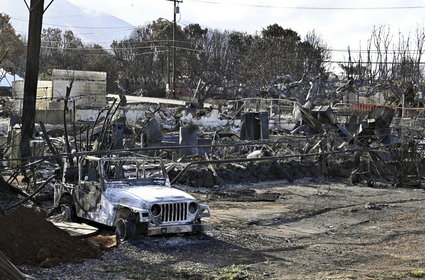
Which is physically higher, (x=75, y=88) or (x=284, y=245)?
(x=75, y=88)

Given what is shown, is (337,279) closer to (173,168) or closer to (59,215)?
(59,215)

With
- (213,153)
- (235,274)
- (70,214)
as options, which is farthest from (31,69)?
(235,274)

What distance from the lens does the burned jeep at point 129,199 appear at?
12570 mm

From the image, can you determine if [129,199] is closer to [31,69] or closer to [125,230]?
[125,230]

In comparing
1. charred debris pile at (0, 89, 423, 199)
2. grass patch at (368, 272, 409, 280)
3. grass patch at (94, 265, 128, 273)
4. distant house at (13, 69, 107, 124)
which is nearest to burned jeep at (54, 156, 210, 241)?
charred debris pile at (0, 89, 423, 199)

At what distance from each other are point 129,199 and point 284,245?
3118 mm

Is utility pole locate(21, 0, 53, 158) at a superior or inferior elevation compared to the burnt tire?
superior

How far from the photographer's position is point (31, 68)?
63.8ft

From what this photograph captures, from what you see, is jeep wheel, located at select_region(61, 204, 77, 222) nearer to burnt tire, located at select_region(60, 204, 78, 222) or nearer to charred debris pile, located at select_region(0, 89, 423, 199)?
burnt tire, located at select_region(60, 204, 78, 222)

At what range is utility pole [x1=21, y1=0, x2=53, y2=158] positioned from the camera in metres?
19.0

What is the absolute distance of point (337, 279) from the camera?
995 centimetres

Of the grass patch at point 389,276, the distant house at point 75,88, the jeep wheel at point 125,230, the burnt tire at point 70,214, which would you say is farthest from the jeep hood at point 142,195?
the distant house at point 75,88

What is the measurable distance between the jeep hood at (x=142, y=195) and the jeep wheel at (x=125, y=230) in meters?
0.37

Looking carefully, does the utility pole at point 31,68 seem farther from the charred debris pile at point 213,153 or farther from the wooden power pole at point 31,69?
the charred debris pile at point 213,153
